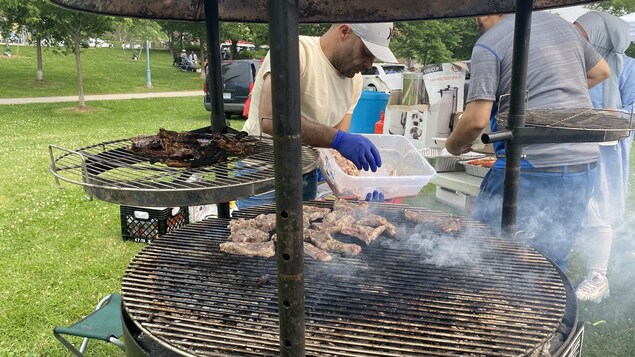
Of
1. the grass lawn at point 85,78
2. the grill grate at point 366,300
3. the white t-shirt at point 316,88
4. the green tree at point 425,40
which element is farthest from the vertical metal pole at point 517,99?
the grass lawn at point 85,78

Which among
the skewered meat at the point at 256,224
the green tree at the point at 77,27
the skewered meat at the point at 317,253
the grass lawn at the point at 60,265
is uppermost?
the green tree at the point at 77,27

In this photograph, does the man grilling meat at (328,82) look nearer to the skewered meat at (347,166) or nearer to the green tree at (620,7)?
the skewered meat at (347,166)

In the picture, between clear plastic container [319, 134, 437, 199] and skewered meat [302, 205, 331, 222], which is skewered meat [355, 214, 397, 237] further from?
clear plastic container [319, 134, 437, 199]

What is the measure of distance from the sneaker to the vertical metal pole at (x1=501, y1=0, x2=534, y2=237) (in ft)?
7.53

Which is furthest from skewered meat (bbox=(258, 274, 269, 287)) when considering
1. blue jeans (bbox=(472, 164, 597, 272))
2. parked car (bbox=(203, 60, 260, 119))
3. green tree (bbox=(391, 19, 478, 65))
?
green tree (bbox=(391, 19, 478, 65))

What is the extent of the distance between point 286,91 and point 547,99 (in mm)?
2433

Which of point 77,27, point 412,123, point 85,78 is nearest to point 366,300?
point 412,123

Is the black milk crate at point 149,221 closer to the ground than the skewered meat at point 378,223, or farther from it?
closer to the ground

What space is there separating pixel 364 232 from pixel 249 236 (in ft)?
1.84

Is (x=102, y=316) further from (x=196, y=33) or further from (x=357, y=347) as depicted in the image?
(x=196, y=33)

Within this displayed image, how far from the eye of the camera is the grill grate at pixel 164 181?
1.69m

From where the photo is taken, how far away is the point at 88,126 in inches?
535

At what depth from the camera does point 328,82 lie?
3422 millimetres

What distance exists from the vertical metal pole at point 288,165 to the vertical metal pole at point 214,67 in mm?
1481
